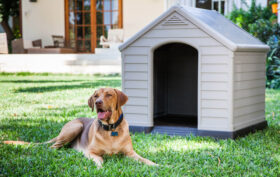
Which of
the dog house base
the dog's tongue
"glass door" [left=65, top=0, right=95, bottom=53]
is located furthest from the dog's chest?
"glass door" [left=65, top=0, right=95, bottom=53]

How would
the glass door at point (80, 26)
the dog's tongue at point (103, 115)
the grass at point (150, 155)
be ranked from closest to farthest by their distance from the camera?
the grass at point (150, 155)
the dog's tongue at point (103, 115)
the glass door at point (80, 26)

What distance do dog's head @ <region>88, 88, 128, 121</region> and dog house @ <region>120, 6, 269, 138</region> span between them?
1400 mm

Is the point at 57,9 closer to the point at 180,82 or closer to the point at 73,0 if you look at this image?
the point at 73,0

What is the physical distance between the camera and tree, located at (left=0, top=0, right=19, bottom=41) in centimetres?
2245

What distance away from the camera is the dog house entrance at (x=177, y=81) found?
6.80m

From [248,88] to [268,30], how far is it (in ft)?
21.0

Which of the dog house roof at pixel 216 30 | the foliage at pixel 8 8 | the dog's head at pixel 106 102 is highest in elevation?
the foliage at pixel 8 8

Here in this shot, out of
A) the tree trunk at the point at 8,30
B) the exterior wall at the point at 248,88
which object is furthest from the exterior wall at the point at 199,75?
the tree trunk at the point at 8,30

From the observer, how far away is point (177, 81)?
691 cm

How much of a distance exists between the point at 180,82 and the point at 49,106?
253cm

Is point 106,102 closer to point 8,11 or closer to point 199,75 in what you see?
point 199,75

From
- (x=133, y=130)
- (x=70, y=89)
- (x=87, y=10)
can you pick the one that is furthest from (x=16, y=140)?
(x=87, y=10)

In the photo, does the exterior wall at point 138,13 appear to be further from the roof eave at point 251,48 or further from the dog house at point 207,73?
the roof eave at point 251,48

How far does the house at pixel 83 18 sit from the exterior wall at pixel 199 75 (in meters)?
13.8
